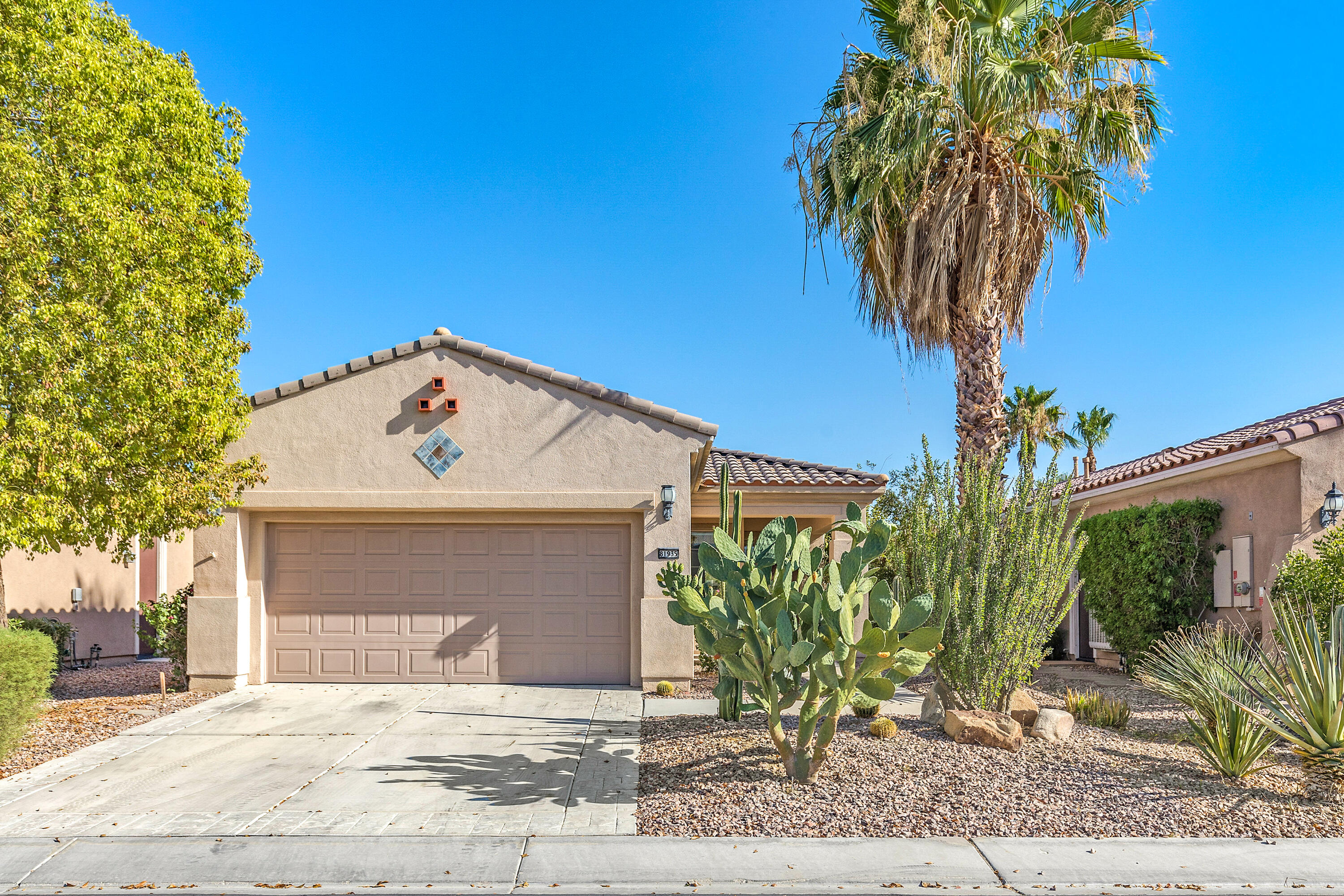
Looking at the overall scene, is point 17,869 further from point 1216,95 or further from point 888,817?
point 1216,95

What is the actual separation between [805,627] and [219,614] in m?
8.35

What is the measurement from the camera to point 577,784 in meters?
6.95

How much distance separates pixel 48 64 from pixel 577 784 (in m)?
9.07

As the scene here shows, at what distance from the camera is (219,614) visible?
11.3 metres

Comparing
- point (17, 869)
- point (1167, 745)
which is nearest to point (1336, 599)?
point (1167, 745)

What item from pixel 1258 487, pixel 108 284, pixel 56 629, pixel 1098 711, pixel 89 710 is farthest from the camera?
pixel 56 629

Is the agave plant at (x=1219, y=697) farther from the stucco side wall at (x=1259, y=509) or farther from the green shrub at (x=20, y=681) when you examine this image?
the green shrub at (x=20, y=681)

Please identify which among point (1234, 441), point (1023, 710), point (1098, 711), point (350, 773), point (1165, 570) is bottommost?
point (350, 773)

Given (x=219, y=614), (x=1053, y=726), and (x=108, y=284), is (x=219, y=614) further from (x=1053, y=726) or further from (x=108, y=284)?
(x=1053, y=726)

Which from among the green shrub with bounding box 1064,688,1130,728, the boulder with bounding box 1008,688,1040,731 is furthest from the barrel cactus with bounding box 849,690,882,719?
the green shrub with bounding box 1064,688,1130,728

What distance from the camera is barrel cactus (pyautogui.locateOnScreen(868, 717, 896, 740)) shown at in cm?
800

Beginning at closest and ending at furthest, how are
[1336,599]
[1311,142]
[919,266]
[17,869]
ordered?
[17,869], [1336,599], [919,266], [1311,142]

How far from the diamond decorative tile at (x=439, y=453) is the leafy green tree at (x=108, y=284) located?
231cm

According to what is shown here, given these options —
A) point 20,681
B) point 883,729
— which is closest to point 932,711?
point 883,729
